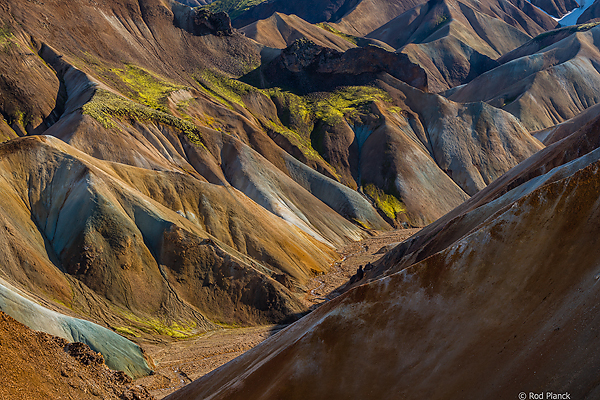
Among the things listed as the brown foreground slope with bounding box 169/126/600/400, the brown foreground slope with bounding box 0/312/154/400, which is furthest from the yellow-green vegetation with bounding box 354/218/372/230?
the brown foreground slope with bounding box 169/126/600/400

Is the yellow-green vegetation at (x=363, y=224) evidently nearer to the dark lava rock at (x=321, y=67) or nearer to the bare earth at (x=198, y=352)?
the bare earth at (x=198, y=352)

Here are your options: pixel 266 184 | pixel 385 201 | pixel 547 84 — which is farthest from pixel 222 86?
pixel 547 84

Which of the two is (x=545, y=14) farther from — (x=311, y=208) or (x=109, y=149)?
(x=109, y=149)

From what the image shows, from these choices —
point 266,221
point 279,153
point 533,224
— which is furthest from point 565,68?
point 533,224

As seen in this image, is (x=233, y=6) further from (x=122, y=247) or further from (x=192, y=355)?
(x=192, y=355)

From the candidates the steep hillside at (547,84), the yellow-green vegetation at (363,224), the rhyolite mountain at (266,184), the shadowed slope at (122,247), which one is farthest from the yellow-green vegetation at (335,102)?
the shadowed slope at (122,247)
